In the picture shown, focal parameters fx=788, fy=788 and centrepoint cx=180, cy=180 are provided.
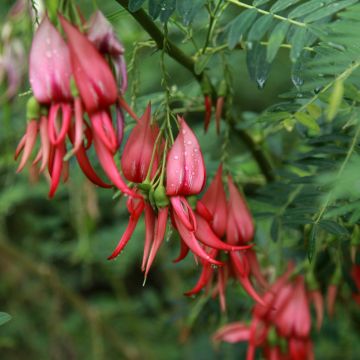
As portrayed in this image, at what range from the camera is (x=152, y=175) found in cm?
89

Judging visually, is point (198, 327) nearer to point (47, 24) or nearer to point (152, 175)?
point (152, 175)

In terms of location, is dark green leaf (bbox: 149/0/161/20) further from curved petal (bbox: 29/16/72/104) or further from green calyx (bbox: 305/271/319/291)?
green calyx (bbox: 305/271/319/291)

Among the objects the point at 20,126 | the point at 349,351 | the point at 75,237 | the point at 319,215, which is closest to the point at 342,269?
the point at 319,215

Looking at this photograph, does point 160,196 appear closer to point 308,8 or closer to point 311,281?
point 308,8

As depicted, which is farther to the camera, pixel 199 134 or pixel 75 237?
pixel 75 237

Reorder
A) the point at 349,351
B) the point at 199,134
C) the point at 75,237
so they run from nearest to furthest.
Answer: the point at 199,134, the point at 349,351, the point at 75,237

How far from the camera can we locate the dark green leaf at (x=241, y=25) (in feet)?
3.17

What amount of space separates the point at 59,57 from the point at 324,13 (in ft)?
1.10

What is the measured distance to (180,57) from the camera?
3.54 feet

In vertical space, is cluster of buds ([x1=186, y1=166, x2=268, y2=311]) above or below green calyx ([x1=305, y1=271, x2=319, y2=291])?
above

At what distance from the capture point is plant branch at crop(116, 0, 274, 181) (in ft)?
3.12

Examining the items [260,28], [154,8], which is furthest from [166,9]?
[260,28]

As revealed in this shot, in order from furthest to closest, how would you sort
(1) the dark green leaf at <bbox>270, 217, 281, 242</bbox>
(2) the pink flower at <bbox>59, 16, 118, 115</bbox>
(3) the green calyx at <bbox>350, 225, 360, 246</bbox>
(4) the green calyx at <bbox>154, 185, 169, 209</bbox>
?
(1) the dark green leaf at <bbox>270, 217, 281, 242</bbox>
(3) the green calyx at <bbox>350, 225, 360, 246</bbox>
(4) the green calyx at <bbox>154, 185, 169, 209</bbox>
(2) the pink flower at <bbox>59, 16, 118, 115</bbox>

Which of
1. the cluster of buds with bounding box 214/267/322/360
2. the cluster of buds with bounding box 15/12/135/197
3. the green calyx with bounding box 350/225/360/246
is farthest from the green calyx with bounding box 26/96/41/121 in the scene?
the cluster of buds with bounding box 214/267/322/360
